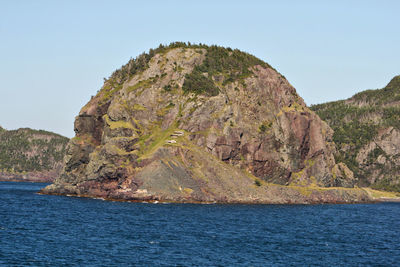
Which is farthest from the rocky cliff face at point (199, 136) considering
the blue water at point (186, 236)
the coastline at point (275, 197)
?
the blue water at point (186, 236)

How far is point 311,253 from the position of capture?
68.2 meters

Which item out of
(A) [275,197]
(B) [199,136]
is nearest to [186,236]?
(A) [275,197]

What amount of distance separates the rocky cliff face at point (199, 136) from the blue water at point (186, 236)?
46.8 ft

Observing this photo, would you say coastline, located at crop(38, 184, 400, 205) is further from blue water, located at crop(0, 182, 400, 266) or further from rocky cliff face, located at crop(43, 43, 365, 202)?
blue water, located at crop(0, 182, 400, 266)

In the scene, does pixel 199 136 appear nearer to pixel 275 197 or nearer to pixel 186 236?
pixel 275 197

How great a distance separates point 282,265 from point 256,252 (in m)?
7.56

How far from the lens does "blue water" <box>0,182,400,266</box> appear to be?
61.0 metres

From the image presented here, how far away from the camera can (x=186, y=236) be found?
76.9 m

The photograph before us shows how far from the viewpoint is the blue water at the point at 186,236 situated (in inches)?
2400

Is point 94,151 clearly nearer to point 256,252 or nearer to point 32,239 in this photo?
point 32,239

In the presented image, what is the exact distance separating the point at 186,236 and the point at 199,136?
68641 mm

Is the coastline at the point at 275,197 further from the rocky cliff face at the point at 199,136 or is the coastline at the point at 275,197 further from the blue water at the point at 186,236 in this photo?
the blue water at the point at 186,236

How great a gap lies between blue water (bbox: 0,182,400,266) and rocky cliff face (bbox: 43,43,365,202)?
14.3 metres

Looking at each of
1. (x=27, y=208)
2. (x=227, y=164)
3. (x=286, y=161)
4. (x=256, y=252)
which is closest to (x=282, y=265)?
(x=256, y=252)
